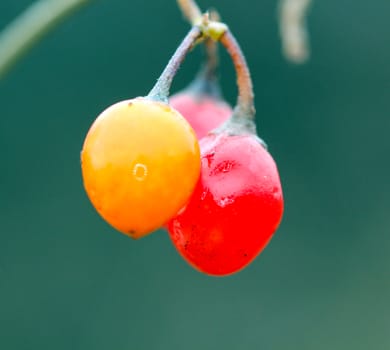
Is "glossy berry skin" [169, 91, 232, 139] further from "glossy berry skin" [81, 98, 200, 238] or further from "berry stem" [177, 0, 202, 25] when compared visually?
"glossy berry skin" [81, 98, 200, 238]

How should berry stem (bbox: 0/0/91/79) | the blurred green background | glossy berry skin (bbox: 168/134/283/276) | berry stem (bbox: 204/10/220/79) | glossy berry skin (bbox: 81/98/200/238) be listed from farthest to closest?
the blurred green background < berry stem (bbox: 204/10/220/79) < berry stem (bbox: 0/0/91/79) < glossy berry skin (bbox: 168/134/283/276) < glossy berry skin (bbox: 81/98/200/238)

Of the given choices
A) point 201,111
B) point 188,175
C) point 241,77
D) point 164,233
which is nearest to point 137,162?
point 188,175

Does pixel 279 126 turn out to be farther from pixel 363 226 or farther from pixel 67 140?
pixel 67 140

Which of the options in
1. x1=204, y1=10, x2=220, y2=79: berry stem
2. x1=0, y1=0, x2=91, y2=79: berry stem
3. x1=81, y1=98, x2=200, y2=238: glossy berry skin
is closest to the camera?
x1=81, y1=98, x2=200, y2=238: glossy berry skin

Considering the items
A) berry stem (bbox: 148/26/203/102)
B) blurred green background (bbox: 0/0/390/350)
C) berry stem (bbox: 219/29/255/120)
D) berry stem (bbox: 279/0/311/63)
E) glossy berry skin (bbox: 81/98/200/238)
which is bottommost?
glossy berry skin (bbox: 81/98/200/238)

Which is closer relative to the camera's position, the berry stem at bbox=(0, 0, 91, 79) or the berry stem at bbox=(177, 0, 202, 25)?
the berry stem at bbox=(177, 0, 202, 25)

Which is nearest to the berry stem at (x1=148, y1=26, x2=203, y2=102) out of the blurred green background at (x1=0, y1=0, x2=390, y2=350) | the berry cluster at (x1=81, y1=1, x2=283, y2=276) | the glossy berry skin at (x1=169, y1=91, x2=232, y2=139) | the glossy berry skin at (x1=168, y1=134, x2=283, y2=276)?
the berry cluster at (x1=81, y1=1, x2=283, y2=276)

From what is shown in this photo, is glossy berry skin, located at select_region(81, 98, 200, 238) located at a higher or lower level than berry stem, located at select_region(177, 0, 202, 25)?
lower

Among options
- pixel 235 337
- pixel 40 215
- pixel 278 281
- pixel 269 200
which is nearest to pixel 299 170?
pixel 278 281
